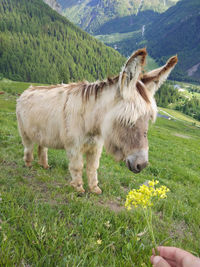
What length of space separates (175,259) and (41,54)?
606 ft

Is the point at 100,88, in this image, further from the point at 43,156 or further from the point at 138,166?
the point at 43,156

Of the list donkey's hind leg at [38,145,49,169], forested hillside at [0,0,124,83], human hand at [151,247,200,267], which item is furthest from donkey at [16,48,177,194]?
forested hillside at [0,0,124,83]

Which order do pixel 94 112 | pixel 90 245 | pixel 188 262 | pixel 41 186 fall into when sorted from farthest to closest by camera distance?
1. pixel 41 186
2. pixel 94 112
3. pixel 90 245
4. pixel 188 262

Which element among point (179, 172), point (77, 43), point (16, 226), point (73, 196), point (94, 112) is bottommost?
point (179, 172)

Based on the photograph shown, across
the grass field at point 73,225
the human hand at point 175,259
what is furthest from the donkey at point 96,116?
the human hand at point 175,259

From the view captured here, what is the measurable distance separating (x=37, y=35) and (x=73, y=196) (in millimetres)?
216182

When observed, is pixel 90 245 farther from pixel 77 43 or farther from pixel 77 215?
pixel 77 43

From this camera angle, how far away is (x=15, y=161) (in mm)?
6012

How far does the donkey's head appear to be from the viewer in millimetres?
2939

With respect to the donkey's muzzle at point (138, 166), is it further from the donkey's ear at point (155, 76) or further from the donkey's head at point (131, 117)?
the donkey's ear at point (155, 76)

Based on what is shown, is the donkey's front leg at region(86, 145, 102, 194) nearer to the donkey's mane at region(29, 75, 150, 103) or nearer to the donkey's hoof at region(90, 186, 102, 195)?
the donkey's hoof at region(90, 186, 102, 195)

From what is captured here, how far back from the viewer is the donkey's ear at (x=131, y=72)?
2.71 metres

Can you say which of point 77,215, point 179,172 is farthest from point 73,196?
point 179,172

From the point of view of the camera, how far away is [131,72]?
2.89 metres
